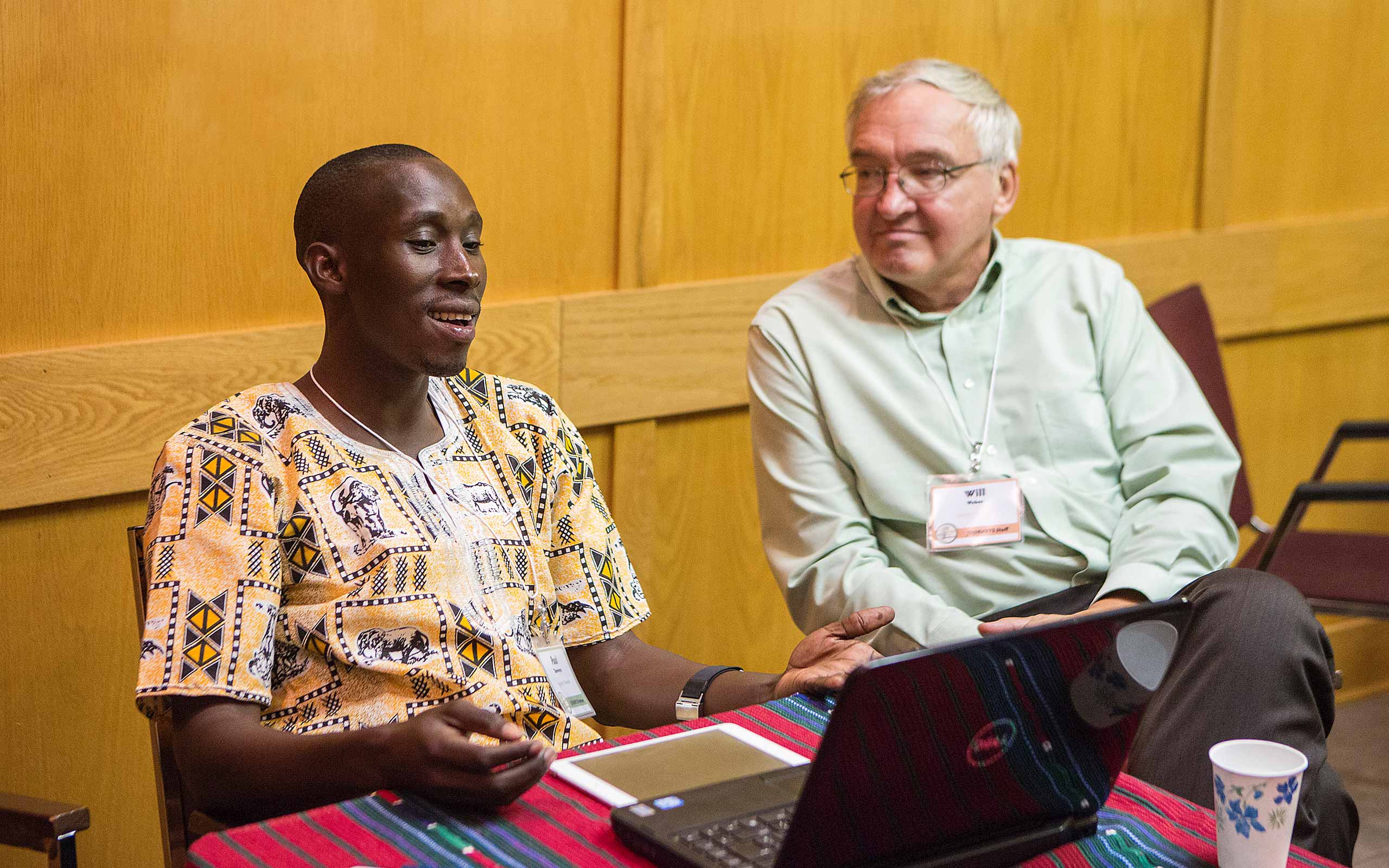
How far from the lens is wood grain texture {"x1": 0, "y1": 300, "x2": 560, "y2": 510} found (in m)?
2.34

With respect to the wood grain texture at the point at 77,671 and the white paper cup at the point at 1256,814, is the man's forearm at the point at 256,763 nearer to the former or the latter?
the white paper cup at the point at 1256,814

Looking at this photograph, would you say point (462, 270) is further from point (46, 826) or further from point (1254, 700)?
point (1254, 700)

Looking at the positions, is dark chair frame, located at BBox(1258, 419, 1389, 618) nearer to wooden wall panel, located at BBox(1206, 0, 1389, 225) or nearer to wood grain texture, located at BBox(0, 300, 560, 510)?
wooden wall panel, located at BBox(1206, 0, 1389, 225)

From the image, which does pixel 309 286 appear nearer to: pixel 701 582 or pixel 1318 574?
pixel 701 582

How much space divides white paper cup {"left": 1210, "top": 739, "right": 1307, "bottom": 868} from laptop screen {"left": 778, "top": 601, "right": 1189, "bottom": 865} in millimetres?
96

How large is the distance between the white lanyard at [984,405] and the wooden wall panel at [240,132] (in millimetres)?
790

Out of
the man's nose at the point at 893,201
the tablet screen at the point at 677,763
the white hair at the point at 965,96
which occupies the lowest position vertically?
the tablet screen at the point at 677,763

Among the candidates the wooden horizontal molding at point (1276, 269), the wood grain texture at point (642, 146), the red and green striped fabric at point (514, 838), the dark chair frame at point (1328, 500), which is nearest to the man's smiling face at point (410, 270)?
the red and green striped fabric at point (514, 838)

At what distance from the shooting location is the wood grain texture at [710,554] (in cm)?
321

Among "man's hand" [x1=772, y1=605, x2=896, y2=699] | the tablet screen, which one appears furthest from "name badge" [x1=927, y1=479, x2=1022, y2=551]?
the tablet screen

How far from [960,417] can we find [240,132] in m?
1.37

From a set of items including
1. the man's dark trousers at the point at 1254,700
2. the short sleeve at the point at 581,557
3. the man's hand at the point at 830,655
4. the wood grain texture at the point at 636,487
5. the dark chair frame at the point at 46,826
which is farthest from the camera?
the wood grain texture at the point at 636,487

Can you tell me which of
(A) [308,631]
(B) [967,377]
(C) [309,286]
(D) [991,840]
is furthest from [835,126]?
(D) [991,840]

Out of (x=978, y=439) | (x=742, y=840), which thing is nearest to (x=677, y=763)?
(x=742, y=840)
